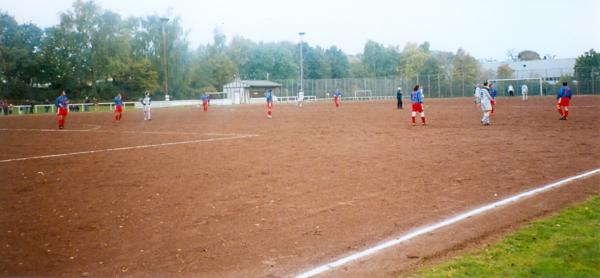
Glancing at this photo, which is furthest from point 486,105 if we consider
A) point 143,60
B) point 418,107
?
point 143,60

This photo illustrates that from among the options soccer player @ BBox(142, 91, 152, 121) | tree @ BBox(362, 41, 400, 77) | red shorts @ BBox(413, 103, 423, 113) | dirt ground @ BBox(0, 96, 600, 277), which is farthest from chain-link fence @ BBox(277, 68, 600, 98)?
dirt ground @ BBox(0, 96, 600, 277)

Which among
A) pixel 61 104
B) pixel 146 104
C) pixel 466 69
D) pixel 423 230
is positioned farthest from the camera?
pixel 466 69

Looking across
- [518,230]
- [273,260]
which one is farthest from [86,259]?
[518,230]

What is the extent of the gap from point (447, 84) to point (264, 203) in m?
77.3

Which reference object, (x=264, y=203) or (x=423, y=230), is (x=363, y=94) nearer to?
(x=264, y=203)

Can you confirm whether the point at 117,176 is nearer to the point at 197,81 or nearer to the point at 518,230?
the point at 518,230

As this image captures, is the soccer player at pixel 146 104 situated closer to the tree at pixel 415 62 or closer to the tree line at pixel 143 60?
the tree line at pixel 143 60

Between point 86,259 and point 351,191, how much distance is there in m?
4.66

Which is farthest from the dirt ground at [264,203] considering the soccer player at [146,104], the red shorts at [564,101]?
the soccer player at [146,104]

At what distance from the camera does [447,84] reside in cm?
8081

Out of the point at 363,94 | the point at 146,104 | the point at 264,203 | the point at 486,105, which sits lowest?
the point at 264,203

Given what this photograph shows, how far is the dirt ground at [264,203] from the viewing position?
561 centimetres

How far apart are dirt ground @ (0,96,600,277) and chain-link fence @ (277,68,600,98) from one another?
5730cm

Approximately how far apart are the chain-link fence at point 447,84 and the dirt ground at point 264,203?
188 feet
